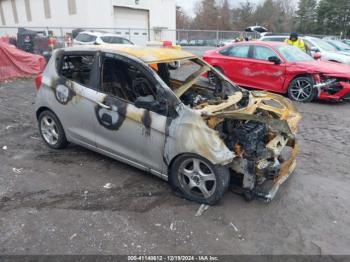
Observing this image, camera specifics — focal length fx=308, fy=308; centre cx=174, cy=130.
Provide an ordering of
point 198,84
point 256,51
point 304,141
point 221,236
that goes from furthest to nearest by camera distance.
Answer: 1. point 256,51
2. point 304,141
3. point 198,84
4. point 221,236

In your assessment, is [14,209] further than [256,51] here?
No

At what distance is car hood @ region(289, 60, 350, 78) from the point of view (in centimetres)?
773

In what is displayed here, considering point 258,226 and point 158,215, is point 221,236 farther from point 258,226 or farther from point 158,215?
point 158,215

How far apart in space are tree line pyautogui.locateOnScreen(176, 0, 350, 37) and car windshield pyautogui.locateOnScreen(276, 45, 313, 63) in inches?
1912

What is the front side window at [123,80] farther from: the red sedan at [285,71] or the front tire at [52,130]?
Result: the red sedan at [285,71]

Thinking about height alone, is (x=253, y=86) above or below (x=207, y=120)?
below

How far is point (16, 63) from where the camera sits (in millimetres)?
11664

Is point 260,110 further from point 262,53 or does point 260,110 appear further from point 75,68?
point 262,53

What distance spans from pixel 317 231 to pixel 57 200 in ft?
9.43

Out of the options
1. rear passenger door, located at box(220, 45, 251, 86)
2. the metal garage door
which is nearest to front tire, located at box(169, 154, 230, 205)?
rear passenger door, located at box(220, 45, 251, 86)

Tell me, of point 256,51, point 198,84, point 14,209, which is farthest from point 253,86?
point 14,209

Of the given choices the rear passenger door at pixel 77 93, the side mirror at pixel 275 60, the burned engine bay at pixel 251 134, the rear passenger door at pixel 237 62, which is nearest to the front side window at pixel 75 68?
the rear passenger door at pixel 77 93

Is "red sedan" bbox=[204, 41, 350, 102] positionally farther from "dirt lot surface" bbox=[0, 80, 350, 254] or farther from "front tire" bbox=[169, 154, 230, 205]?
"front tire" bbox=[169, 154, 230, 205]

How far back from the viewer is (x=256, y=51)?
8.77 meters
